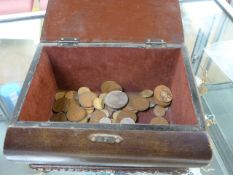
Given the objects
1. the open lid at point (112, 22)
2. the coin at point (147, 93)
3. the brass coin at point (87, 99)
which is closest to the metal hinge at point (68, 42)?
the open lid at point (112, 22)

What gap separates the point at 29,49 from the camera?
1317 millimetres

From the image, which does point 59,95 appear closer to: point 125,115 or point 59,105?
point 59,105

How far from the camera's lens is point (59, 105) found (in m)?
0.85

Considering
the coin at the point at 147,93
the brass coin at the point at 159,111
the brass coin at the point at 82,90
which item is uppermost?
the brass coin at the point at 82,90

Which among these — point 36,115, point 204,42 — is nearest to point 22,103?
point 36,115

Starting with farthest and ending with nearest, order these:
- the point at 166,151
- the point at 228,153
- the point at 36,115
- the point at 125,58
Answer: the point at 228,153 < the point at 125,58 < the point at 36,115 < the point at 166,151

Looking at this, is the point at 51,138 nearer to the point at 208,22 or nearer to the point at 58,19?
the point at 58,19

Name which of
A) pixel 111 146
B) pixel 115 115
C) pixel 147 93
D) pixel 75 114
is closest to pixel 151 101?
pixel 147 93

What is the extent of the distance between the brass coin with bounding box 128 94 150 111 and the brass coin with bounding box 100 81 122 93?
0.06 meters

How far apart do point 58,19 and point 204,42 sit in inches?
26.8

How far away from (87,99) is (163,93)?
256 millimetres

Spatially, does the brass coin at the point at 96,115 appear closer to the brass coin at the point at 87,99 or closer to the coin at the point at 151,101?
the brass coin at the point at 87,99

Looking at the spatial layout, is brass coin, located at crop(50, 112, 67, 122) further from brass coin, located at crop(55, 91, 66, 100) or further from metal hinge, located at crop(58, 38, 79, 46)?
metal hinge, located at crop(58, 38, 79, 46)

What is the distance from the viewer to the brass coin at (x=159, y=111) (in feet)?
2.79
